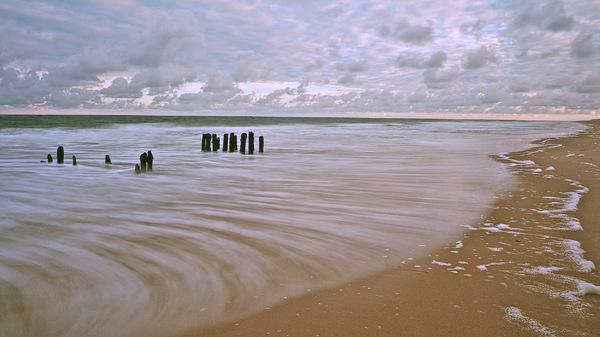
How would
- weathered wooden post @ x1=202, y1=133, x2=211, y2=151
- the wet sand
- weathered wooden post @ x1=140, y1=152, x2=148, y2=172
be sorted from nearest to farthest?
1. the wet sand
2. weathered wooden post @ x1=140, y1=152, x2=148, y2=172
3. weathered wooden post @ x1=202, y1=133, x2=211, y2=151

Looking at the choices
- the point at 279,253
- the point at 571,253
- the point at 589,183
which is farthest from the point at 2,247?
the point at 589,183

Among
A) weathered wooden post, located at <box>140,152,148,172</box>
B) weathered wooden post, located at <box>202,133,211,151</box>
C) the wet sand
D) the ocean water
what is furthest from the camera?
weathered wooden post, located at <box>202,133,211,151</box>

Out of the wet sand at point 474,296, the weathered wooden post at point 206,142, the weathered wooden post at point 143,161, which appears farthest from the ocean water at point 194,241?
the weathered wooden post at point 206,142

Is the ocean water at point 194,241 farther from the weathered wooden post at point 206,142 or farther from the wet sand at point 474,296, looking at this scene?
the weathered wooden post at point 206,142

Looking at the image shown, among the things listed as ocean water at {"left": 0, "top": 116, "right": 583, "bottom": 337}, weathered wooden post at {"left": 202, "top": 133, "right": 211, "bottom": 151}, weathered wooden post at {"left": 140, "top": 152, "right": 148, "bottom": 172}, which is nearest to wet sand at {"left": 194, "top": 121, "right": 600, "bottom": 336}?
ocean water at {"left": 0, "top": 116, "right": 583, "bottom": 337}

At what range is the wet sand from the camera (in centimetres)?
280

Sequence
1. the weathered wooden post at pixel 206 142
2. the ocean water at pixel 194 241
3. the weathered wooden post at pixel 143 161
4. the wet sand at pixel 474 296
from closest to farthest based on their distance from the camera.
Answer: the wet sand at pixel 474 296 → the ocean water at pixel 194 241 → the weathered wooden post at pixel 143 161 → the weathered wooden post at pixel 206 142

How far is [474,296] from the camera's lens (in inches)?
128

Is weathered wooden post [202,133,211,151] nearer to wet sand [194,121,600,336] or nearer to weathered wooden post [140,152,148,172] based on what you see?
weathered wooden post [140,152,148,172]

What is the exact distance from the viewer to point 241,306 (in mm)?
3211

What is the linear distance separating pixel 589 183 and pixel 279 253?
8029 mm

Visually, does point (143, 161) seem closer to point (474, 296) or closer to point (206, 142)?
point (206, 142)

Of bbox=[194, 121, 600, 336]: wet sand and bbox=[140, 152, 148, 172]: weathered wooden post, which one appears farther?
bbox=[140, 152, 148, 172]: weathered wooden post

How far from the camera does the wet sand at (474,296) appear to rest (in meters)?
2.80
